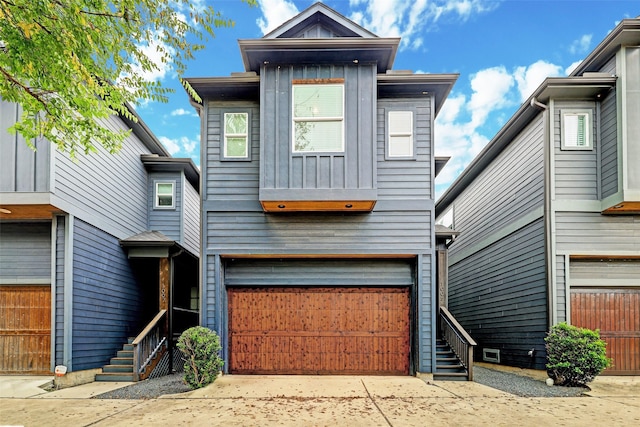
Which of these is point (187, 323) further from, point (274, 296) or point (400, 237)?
point (400, 237)

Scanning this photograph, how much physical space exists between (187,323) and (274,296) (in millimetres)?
5666

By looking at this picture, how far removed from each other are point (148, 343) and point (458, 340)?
6779 mm

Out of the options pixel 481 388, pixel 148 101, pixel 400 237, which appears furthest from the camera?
pixel 400 237

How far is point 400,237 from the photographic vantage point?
8.58 m

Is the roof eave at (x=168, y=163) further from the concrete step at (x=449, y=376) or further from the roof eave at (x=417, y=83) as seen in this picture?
the concrete step at (x=449, y=376)

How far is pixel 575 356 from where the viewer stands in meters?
7.61

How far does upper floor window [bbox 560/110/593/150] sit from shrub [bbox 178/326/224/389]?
331 inches

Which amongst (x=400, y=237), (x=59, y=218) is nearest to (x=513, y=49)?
(x=400, y=237)

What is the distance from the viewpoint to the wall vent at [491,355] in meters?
11.1

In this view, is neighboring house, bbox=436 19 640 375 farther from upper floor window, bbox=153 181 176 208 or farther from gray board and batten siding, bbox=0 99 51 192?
gray board and batten siding, bbox=0 99 51 192

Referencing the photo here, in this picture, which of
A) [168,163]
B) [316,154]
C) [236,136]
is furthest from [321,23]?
[168,163]

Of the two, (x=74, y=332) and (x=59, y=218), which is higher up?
(x=59, y=218)

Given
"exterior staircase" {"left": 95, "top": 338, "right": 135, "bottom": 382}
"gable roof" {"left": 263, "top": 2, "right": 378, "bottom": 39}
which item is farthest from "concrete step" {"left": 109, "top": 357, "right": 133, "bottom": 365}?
"gable roof" {"left": 263, "top": 2, "right": 378, "bottom": 39}

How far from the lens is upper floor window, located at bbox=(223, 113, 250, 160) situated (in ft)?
29.0
